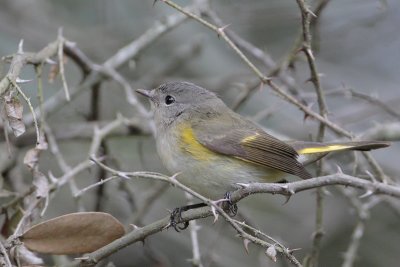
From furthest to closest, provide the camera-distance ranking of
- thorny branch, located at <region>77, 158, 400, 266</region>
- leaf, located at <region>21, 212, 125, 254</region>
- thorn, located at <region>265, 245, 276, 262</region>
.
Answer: leaf, located at <region>21, 212, 125, 254</region> < thorny branch, located at <region>77, 158, 400, 266</region> < thorn, located at <region>265, 245, 276, 262</region>

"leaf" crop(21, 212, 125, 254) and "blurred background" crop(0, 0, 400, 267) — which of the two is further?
"blurred background" crop(0, 0, 400, 267)

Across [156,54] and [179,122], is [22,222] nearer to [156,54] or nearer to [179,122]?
[179,122]

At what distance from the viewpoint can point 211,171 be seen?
3.81 m

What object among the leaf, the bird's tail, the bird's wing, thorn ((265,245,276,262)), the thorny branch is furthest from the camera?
the bird's wing

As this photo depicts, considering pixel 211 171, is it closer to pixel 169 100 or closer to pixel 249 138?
pixel 249 138

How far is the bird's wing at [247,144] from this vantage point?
3865 millimetres

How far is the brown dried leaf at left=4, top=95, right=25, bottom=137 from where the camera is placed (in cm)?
287

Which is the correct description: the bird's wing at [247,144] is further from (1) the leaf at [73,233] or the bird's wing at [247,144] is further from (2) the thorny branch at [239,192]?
(1) the leaf at [73,233]

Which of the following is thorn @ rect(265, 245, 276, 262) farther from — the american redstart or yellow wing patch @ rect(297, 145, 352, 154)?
yellow wing patch @ rect(297, 145, 352, 154)

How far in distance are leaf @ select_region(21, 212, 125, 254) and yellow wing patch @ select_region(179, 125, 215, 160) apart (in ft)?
2.63

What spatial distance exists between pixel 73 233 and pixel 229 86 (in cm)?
317

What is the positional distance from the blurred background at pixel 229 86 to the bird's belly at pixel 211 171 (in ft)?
3.96

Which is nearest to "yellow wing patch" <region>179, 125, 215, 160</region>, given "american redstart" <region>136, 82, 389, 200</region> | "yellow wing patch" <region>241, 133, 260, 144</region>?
"american redstart" <region>136, 82, 389, 200</region>

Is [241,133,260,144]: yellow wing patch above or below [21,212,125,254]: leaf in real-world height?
above
